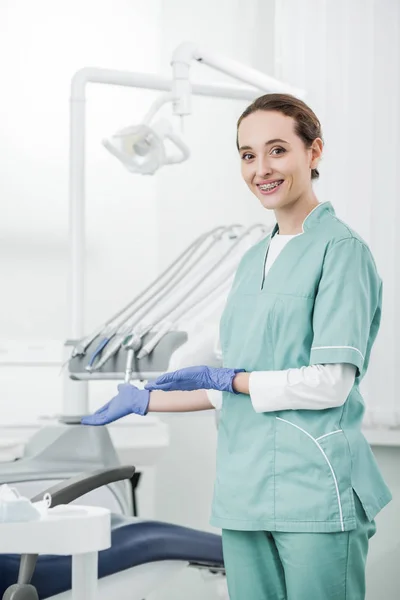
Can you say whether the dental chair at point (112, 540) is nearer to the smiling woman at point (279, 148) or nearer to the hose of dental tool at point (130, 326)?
the hose of dental tool at point (130, 326)

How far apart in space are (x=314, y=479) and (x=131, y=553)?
0.55 metres

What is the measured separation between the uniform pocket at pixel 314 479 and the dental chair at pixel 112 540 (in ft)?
1.32

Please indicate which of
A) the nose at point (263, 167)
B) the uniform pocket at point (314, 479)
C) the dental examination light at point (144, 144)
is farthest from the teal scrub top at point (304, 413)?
the dental examination light at point (144, 144)

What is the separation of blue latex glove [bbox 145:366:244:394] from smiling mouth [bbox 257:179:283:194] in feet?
0.97

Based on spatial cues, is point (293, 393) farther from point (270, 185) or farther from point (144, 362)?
point (144, 362)

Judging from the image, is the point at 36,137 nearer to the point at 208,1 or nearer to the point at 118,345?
the point at 208,1

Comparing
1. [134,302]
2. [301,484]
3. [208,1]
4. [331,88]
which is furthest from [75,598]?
[208,1]

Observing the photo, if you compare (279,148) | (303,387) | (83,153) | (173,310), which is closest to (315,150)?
(279,148)

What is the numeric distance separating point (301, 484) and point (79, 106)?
4.31ft

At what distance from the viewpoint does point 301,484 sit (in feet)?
4.54

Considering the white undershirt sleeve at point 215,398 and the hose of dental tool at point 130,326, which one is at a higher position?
the hose of dental tool at point 130,326

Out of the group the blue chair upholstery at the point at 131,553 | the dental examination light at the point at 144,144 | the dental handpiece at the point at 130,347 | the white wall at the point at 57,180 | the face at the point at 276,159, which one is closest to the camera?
the face at the point at 276,159

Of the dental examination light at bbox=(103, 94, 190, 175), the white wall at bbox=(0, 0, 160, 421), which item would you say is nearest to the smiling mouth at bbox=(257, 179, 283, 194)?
the dental examination light at bbox=(103, 94, 190, 175)

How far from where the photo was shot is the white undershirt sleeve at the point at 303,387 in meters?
1.35
